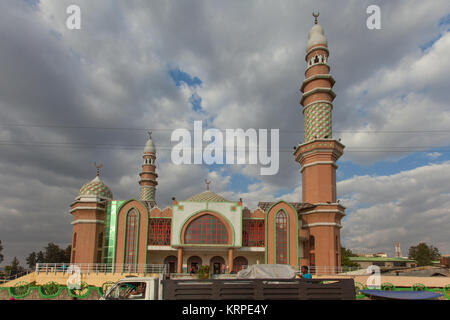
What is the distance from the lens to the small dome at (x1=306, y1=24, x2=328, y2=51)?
3947cm

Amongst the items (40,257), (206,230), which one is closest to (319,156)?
(206,230)

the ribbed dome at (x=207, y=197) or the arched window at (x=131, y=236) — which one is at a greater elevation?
the ribbed dome at (x=207, y=197)

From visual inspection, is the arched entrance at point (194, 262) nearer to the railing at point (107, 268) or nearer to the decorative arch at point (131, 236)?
the railing at point (107, 268)

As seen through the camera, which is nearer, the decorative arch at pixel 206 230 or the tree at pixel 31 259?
the decorative arch at pixel 206 230

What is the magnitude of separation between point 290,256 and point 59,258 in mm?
49198

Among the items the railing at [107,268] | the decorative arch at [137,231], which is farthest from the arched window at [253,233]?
the decorative arch at [137,231]

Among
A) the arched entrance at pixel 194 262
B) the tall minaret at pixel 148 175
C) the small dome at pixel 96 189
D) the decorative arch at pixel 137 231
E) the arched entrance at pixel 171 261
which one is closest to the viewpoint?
the decorative arch at pixel 137 231

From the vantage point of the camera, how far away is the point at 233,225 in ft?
111

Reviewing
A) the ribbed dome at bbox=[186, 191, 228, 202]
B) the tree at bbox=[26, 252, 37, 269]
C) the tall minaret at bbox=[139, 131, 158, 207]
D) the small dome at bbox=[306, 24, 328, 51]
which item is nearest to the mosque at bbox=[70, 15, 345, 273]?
the ribbed dome at bbox=[186, 191, 228, 202]

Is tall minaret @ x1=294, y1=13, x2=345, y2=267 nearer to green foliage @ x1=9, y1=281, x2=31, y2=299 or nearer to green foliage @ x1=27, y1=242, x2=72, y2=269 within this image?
green foliage @ x1=9, y1=281, x2=31, y2=299

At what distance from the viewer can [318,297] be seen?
7.73 m

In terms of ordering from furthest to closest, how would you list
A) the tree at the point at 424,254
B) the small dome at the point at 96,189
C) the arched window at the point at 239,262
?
the tree at the point at 424,254 < the small dome at the point at 96,189 < the arched window at the point at 239,262

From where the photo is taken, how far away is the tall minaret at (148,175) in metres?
50.9
